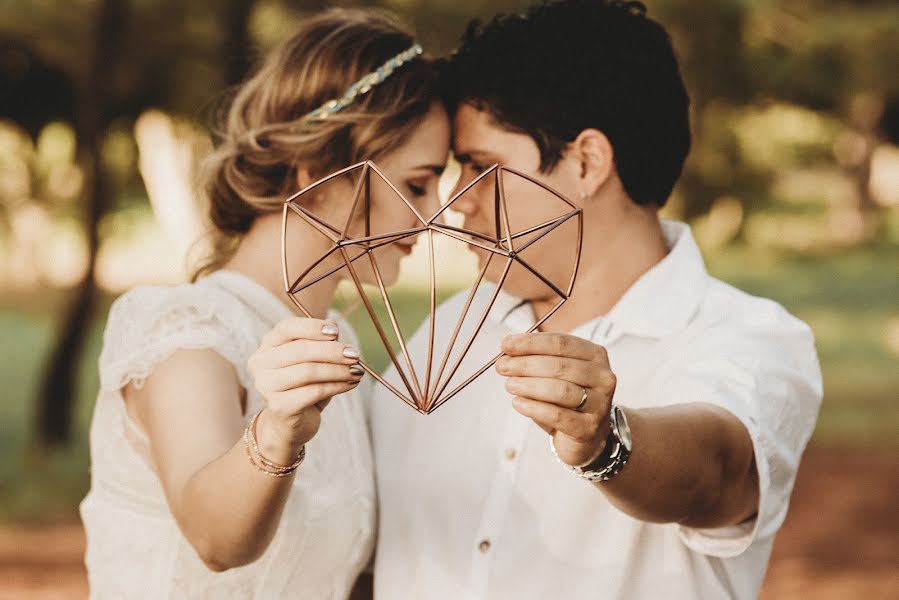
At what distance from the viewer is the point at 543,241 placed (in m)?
3.38

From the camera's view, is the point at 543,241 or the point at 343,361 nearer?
the point at 343,361

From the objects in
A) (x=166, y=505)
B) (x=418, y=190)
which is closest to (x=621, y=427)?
(x=418, y=190)

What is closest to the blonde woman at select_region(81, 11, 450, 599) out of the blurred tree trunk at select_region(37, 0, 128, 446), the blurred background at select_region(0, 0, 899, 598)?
the blurred background at select_region(0, 0, 899, 598)

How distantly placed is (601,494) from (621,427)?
0.87m

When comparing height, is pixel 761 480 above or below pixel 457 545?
above

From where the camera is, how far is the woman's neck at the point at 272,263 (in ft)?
11.0

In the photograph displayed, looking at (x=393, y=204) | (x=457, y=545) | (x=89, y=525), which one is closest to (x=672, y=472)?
(x=457, y=545)

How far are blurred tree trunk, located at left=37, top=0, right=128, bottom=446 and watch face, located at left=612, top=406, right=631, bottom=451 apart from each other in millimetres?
8651

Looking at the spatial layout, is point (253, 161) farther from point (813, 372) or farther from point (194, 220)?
point (194, 220)

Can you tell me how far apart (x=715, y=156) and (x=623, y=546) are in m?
15.7

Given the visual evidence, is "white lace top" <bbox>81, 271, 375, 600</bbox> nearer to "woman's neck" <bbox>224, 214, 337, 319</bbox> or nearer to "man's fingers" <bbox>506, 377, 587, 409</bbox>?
"woman's neck" <bbox>224, 214, 337, 319</bbox>

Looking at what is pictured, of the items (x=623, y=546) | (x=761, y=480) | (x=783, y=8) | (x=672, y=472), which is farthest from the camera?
(x=783, y=8)

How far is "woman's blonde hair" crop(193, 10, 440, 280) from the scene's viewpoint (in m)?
3.23

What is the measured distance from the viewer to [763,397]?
114 inches
